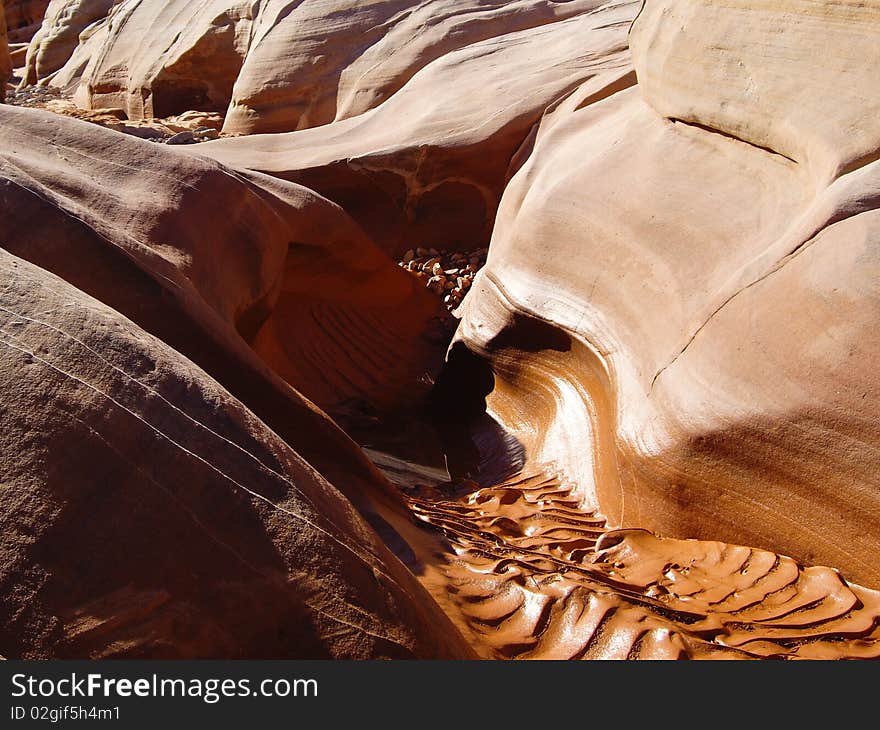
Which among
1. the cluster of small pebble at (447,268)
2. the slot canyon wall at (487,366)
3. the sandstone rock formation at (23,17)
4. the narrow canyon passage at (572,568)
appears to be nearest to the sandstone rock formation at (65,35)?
the sandstone rock formation at (23,17)

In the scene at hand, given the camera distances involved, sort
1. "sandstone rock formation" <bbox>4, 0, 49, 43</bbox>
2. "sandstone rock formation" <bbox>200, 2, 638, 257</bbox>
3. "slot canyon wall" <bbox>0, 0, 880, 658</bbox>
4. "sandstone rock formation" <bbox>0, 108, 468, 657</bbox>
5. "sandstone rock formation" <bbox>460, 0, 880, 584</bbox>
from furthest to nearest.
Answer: "sandstone rock formation" <bbox>4, 0, 49, 43</bbox> → "sandstone rock formation" <bbox>200, 2, 638, 257</bbox> → "sandstone rock formation" <bbox>460, 0, 880, 584</bbox> → "slot canyon wall" <bbox>0, 0, 880, 658</bbox> → "sandstone rock formation" <bbox>0, 108, 468, 657</bbox>

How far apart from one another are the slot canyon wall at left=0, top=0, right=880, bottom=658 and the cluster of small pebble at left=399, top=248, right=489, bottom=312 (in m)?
0.06

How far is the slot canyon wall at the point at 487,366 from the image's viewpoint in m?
1.78

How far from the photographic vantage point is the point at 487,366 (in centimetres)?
474

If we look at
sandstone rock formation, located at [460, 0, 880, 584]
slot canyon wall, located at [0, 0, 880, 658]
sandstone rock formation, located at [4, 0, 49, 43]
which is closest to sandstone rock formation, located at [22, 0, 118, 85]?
sandstone rock formation, located at [4, 0, 49, 43]

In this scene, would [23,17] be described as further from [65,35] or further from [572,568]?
[572,568]

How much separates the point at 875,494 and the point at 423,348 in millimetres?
3078

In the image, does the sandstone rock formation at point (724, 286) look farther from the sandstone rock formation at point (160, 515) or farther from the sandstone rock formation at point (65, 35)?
the sandstone rock formation at point (65, 35)

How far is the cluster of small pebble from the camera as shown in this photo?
229 inches

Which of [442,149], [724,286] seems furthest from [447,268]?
[724,286]

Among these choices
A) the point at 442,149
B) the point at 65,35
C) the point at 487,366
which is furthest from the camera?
the point at 65,35

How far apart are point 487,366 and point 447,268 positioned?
1.43m

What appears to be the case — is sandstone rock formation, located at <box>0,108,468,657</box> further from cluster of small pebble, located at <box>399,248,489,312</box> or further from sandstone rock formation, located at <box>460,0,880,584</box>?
cluster of small pebble, located at <box>399,248,489,312</box>

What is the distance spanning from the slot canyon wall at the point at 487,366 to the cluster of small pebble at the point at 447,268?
2.5 inches
